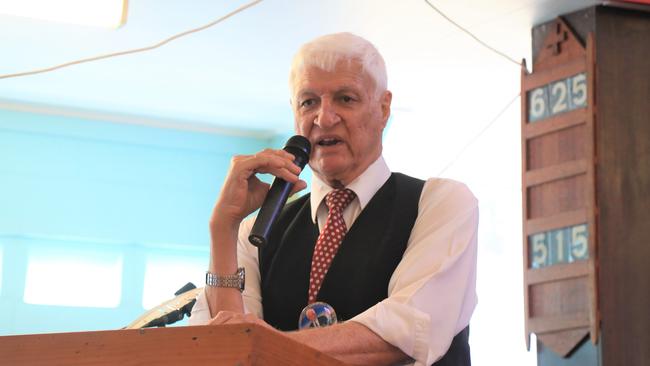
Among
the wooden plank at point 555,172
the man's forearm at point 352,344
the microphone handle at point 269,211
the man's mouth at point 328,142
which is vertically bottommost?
the man's forearm at point 352,344

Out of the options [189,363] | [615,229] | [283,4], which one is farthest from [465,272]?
[283,4]

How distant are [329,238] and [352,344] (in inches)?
15.0

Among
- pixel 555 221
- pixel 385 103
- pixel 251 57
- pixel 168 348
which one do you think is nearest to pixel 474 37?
pixel 555 221

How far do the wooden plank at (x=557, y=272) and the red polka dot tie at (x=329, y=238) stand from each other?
11.4 feet

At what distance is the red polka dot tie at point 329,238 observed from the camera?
2160 mm

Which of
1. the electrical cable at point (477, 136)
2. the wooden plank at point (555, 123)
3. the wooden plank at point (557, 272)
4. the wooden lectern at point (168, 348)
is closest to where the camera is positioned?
the wooden lectern at point (168, 348)

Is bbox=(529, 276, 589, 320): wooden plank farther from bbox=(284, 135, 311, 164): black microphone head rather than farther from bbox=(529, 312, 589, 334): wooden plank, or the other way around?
bbox=(284, 135, 311, 164): black microphone head

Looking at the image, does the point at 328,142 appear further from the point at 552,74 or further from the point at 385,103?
the point at 552,74

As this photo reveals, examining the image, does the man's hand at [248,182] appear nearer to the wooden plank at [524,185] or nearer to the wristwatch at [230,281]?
the wristwatch at [230,281]

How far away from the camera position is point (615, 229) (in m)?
5.51

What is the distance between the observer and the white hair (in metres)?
2.20

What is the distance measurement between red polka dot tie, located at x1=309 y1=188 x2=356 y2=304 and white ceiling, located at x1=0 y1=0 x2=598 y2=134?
12.0 ft

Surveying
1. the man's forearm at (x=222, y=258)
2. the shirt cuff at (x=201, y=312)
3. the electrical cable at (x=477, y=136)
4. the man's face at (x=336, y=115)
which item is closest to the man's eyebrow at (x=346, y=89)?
the man's face at (x=336, y=115)

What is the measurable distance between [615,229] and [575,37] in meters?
1.02
